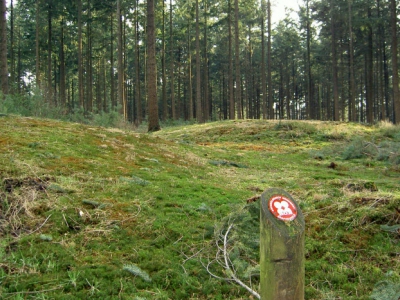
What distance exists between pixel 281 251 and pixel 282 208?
241mm

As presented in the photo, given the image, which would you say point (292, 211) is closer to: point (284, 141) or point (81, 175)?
point (81, 175)

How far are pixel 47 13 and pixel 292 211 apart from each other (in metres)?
30.7

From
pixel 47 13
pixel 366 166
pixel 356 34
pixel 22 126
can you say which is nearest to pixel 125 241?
pixel 22 126

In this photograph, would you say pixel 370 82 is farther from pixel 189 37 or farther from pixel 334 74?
pixel 189 37

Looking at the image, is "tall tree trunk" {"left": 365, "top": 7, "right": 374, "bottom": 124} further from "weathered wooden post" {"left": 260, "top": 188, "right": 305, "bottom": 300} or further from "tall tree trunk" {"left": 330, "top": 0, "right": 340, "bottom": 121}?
"weathered wooden post" {"left": 260, "top": 188, "right": 305, "bottom": 300}

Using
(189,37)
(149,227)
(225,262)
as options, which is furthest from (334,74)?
(225,262)

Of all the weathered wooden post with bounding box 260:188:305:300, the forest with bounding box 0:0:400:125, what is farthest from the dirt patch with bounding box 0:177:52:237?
the forest with bounding box 0:0:400:125

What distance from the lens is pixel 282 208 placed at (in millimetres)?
1909

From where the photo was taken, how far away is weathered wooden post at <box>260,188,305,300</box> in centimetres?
183

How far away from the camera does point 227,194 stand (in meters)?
5.10

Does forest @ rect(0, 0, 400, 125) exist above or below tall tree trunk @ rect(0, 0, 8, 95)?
Result: above

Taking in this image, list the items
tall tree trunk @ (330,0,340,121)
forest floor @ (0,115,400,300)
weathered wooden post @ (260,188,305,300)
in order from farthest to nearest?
tall tree trunk @ (330,0,340,121) < forest floor @ (0,115,400,300) < weathered wooden post @ (260,188,305,300)

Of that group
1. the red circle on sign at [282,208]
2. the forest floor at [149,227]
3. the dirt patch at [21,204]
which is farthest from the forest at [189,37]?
the red circle on sign at [282,208]

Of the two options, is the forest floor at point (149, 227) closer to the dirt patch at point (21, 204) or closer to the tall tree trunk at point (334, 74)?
the dirt patch at point (21, 204)
